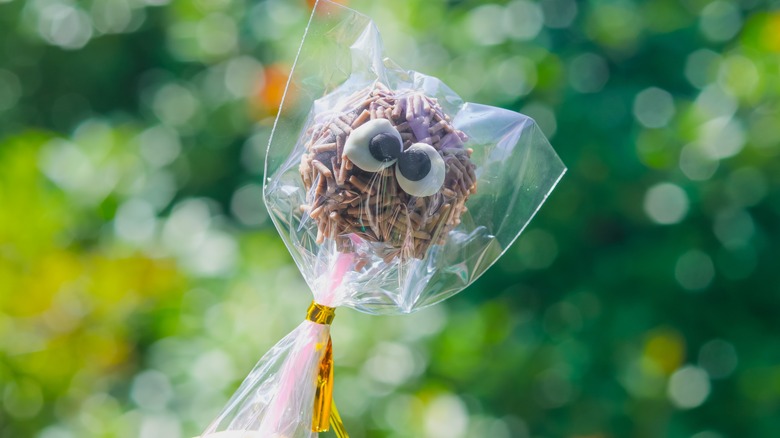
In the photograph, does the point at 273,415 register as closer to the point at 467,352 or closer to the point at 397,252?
the point at 397,252

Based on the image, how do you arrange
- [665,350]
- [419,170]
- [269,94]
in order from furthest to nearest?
[269,94] → [665,350] → [419,170]

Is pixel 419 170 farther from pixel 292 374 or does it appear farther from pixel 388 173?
pixel 292 374

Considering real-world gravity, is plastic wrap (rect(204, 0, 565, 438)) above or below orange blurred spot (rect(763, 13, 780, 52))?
above

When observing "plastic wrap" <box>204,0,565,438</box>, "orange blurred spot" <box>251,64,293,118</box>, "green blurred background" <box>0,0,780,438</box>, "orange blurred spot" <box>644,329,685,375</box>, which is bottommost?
"orange blurred spot" <box>644,329,685,375</box>

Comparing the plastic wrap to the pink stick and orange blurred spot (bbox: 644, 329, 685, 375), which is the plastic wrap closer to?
the pink stick

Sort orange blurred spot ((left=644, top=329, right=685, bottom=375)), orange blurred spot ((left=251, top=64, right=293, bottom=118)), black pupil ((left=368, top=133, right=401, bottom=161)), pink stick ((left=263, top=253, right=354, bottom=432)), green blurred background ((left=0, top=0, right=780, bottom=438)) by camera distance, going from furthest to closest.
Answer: orange blurred spot ((left=251, top=64, right=293, bottom=118))
orange blurred spot ((left=644, top=329, right=685, bottom=375))
green blurred background ((left=0, top=0, right=780, bottom=438))
pink stick ((left=263, top=253, right=354, bottom=432))
black pupil ((left=368, top=133, right=401, bottom=161))

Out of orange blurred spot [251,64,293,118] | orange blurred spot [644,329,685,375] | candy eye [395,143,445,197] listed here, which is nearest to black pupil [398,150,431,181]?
candy eye [395,143,445,197]

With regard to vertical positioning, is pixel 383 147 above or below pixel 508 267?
above

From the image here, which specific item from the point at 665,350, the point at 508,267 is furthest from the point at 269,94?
the point at 665,350
